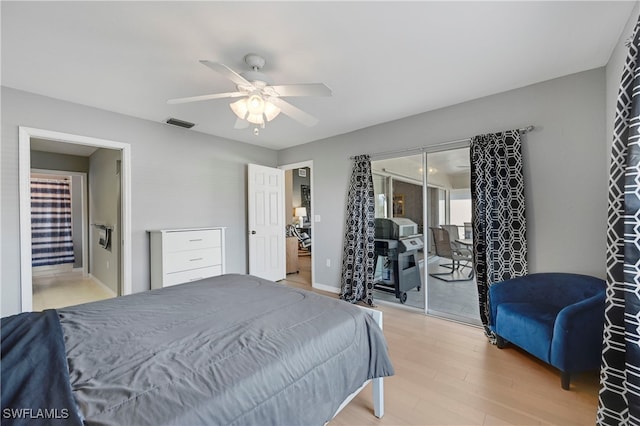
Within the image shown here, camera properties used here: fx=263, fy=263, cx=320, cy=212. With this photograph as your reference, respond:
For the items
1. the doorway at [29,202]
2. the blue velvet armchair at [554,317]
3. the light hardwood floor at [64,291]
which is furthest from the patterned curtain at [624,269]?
the light hardwood floor at [64,291]

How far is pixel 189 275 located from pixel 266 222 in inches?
58.0

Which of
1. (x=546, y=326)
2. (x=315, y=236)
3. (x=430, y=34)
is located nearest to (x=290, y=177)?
(x=315, y=236)

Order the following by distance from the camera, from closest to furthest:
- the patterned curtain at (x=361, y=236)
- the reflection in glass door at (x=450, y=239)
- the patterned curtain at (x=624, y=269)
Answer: the patterned curtain at (x=624, y=269) < the reflection in glass door at (x=450, y=239) < the patterned curtain at (x=361, y=236)

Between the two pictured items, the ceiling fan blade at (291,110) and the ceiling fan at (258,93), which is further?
the ceiling fan blade at (291,110)

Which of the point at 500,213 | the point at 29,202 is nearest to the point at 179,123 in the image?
the point at 29,202

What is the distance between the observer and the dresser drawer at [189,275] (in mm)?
3219

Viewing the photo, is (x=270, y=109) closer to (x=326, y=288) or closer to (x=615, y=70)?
(x=615, y=70)

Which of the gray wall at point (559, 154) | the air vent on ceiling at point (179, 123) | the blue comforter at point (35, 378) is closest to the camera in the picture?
the blue comforter at point (35, 378)

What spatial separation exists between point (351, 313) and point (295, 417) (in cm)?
60

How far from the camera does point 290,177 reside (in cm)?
726

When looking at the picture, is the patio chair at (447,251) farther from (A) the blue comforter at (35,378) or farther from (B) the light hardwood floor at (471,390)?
(A) the blue comforter at (35,378)

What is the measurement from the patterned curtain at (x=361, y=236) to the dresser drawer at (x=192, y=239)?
1928 millimetres

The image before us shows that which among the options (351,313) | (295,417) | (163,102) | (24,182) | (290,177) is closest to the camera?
(295,417)

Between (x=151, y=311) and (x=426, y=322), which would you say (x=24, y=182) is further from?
(x=426, y=322)
